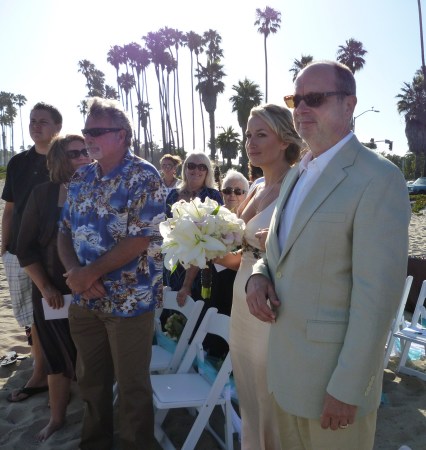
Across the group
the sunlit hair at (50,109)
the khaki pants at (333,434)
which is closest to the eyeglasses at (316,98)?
the khaki pants at (333,434)

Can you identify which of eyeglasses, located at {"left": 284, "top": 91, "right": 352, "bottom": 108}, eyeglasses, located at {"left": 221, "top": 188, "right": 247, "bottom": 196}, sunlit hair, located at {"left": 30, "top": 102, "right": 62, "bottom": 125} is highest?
sunlit hair, located at {"left": 30, "top": 102, "right": 62, "bottom": 125}

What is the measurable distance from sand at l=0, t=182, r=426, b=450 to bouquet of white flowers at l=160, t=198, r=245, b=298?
172cm

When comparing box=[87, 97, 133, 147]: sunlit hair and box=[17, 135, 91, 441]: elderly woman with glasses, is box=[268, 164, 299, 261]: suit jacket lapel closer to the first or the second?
box=[87, 97, 133, 147]: sunlit hair

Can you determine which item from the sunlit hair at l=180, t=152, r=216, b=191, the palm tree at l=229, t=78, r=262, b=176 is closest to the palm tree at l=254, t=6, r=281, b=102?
the palm tree at l=229, t=78, r=262, b=176

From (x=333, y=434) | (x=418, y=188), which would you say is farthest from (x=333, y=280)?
(x=418, y=188)

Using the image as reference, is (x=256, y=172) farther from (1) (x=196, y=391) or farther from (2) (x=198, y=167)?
(2) (x=198, y=167)

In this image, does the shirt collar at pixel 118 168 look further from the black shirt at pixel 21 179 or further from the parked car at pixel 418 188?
the parked car at pixel 418 188

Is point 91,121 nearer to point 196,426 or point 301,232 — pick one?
point 301,232

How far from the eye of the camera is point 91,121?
2889mm

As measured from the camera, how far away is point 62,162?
3.48 meters

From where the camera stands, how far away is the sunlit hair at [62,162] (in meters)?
3.47

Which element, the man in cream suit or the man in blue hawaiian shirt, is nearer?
the man in cream suit

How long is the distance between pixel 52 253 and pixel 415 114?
50311 millimetres

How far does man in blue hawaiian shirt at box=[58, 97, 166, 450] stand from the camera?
282 cm
